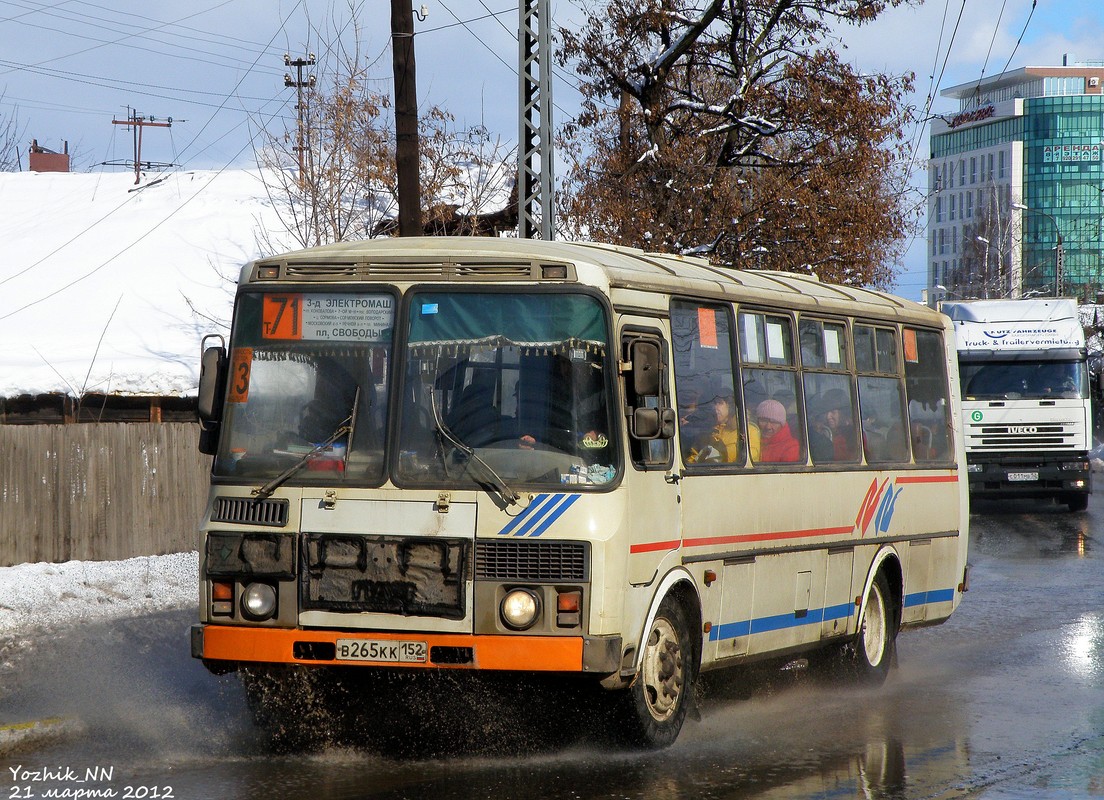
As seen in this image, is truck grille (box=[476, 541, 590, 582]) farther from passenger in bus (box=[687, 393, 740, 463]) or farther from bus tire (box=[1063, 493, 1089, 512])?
bus tire (box=[1063, 493, 1089, 512])

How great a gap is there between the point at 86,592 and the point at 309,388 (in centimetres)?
733

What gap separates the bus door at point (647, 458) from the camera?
776 centimetres

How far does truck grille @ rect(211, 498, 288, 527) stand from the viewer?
308 inches

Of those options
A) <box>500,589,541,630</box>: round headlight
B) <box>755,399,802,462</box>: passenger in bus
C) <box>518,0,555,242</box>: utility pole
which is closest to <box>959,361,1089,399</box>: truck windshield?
<box>518,0,555,242</box>: utility pole

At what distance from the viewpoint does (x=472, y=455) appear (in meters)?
7.69

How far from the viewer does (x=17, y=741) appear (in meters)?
8.05

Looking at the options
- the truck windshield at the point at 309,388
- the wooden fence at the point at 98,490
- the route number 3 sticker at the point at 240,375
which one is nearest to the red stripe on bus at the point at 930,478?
the truck windshield at the point at 309,388

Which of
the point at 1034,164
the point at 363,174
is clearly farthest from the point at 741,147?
the point at 1034,164

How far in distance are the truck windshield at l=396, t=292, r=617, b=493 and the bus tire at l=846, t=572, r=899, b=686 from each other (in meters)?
4.12

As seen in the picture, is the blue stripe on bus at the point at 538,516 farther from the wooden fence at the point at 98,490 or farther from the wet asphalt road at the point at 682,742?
the wooden fence at the point at 98,490

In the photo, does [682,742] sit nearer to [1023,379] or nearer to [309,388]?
[309,388]

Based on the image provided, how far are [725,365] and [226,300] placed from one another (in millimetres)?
22352

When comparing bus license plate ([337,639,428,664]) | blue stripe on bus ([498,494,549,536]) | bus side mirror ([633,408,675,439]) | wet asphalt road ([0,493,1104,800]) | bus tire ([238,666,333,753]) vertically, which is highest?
bus side mirror ([633,408,675,439])

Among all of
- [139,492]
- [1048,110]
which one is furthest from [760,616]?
[1048,110]
